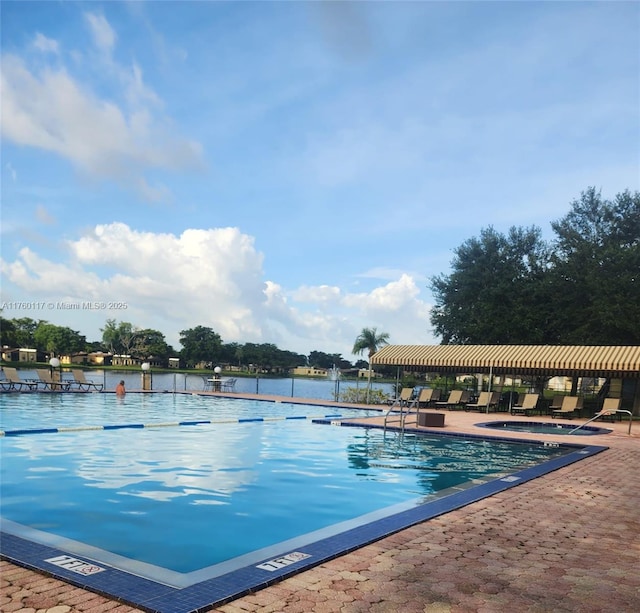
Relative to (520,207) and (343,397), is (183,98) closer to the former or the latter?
(520,207)

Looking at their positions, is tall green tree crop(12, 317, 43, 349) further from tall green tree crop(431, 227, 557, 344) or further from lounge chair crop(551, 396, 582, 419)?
lounge chair crop(551, 396, 582, 419)

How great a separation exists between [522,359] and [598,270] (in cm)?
1160

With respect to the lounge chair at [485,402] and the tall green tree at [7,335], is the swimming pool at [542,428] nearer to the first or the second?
the lounge chair at [485,402]

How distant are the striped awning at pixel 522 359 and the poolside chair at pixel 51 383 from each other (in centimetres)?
1245

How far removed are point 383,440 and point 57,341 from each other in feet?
259

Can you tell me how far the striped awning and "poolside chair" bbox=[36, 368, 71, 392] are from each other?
12.5 m

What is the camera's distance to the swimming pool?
52.6 ft

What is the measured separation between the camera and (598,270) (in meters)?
29.7

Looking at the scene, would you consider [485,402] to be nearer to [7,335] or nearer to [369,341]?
[369,341]

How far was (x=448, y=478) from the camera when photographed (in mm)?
9125

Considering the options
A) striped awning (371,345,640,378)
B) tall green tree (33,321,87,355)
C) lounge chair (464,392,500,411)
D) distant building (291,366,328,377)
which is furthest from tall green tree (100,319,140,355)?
lounge chair (464,392,500,411)

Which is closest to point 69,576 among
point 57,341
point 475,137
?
point 475,137

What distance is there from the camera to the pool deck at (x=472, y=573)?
337 cm

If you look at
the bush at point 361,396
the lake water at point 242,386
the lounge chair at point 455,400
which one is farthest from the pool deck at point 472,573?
the lake water at point 242,386
